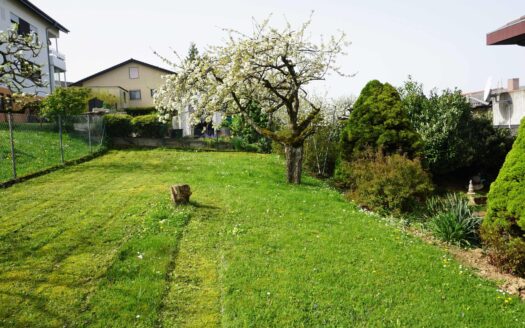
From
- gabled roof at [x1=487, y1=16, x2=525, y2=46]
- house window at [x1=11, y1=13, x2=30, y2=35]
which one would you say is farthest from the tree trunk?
house window at [x1=11, y1=13, x2=30, y2=35]

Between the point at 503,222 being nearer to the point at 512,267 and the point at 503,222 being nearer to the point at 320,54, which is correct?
the point at 512,267

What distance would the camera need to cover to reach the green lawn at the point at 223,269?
4332 millimetres

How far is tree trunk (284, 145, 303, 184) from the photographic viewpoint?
12023 mm

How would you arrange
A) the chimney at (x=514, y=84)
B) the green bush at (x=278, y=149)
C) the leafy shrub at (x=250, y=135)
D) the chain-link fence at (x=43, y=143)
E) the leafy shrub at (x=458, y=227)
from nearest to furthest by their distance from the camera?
the leafy shrub at (x=458, y=227) → the chain-link fence at (x=43, y=143) → the green bush at (x=278, y=149) → the leafy shrub at (x=250, y=135) → the chimney at (x=514, y=84)

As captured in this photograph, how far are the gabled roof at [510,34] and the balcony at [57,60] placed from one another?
109 ft

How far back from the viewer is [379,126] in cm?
1220

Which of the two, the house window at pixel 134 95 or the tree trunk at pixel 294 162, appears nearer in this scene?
the tree trunk at pixel 294 162

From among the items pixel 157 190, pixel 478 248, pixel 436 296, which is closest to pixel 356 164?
pixel 478 248

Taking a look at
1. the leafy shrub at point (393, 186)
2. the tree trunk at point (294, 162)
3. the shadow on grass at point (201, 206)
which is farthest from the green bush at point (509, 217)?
the tree trunk at point (294, 162)

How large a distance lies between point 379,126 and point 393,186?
9.58ft

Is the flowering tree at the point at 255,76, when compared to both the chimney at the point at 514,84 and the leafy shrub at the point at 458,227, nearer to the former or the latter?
the leafy shrub at the point at 458,227

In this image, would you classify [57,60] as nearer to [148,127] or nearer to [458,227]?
[148,127]

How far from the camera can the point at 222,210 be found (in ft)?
27.0

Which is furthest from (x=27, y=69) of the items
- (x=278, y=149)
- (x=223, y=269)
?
(x=278, y=149)
